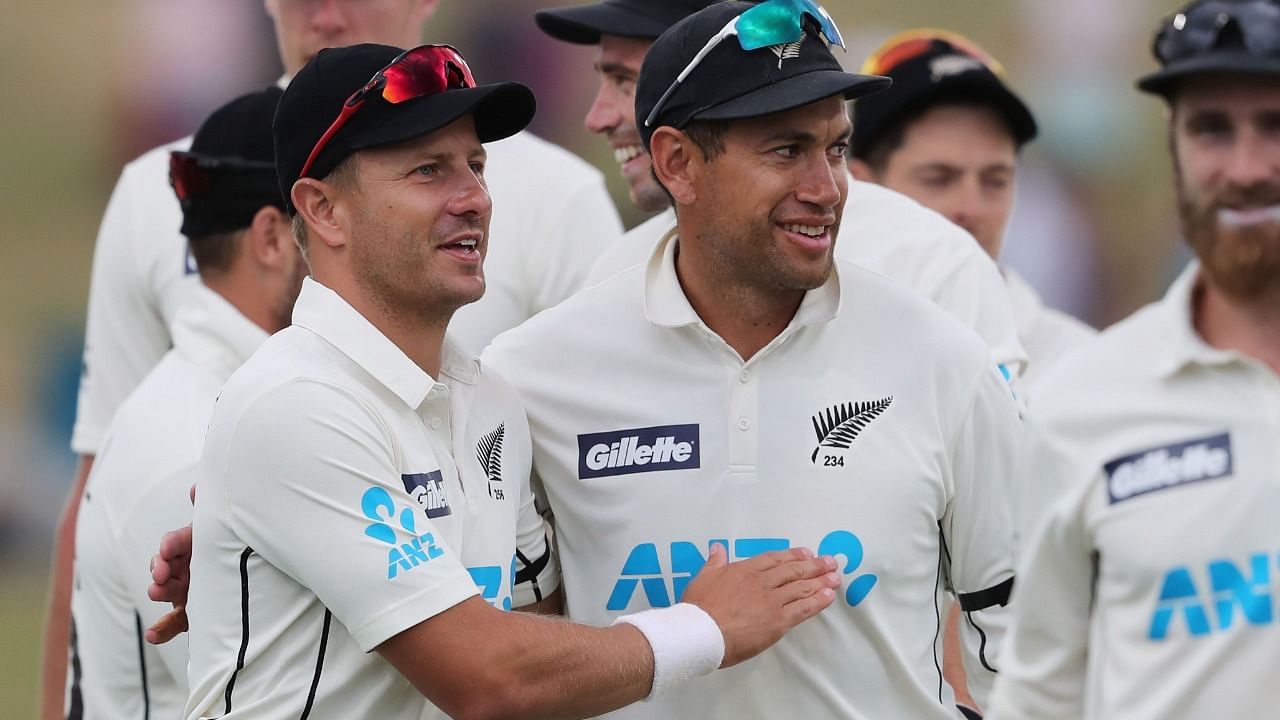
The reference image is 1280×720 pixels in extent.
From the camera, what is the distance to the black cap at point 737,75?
312 cm

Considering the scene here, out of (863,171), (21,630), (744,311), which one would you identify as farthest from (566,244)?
(21,630)

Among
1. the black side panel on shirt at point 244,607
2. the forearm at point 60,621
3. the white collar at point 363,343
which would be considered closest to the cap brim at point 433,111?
the white collar at point 363,343

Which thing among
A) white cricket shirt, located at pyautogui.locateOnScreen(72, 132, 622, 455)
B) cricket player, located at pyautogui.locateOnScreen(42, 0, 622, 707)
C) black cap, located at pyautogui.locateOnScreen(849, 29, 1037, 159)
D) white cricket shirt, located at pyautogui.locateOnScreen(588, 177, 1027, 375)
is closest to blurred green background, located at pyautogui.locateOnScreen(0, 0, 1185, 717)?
black cap, located at pyautogui.locateOnScreen(849, 29, 1037, 159)

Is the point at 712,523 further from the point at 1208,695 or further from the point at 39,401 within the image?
the point at 39,401

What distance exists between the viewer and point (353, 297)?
3.06 metres

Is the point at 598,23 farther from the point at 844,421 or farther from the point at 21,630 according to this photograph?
the point at 21,630

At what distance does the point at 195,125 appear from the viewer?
402 inches

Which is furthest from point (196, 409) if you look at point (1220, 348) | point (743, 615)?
point (1220, 348)

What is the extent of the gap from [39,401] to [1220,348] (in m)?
8.95

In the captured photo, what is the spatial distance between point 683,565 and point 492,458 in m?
0.40

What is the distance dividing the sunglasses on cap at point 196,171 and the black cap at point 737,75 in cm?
112

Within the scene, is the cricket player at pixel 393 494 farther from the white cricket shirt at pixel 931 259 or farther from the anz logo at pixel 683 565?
the white cricket shirt at pixel 931 259

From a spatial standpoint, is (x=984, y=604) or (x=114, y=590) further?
(x=114, y=590)

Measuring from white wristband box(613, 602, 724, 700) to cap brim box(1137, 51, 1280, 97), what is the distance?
1160 millimetres
